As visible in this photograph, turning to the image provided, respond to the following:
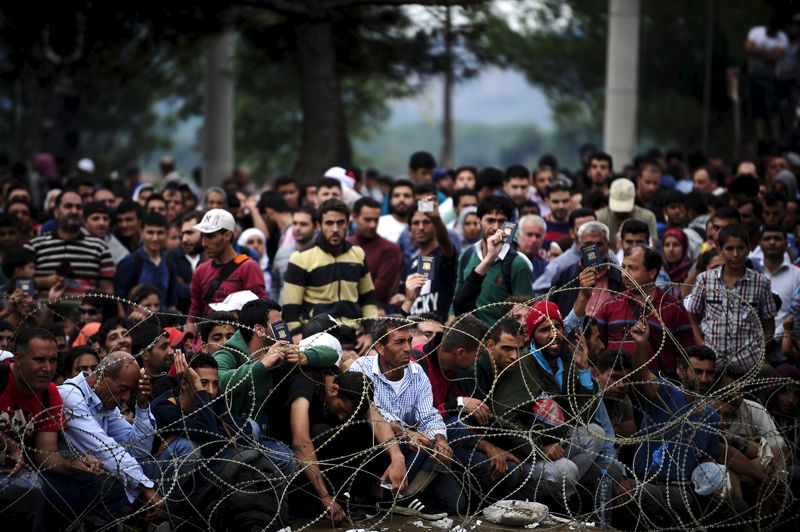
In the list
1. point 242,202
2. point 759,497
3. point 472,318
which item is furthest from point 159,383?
point 242,202

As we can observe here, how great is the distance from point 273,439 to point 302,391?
0.33 metres

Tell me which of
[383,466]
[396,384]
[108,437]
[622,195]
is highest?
[622,195]

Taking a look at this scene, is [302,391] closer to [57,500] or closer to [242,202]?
[57,500]

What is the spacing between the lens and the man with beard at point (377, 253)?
10250 millimetres

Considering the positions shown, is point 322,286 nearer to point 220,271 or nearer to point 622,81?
point 220,271

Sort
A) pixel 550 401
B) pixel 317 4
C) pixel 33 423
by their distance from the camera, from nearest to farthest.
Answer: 1. pixel 33 423
2. pixel 550 401
3. pixel 317 4

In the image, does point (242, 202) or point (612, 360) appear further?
point (242, 202)

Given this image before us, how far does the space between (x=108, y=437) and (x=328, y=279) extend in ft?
8.04

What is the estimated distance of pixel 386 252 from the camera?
406 inches

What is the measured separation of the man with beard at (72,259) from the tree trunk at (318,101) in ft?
23.9

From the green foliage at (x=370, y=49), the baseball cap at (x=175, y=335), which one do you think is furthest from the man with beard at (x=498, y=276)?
the green foliage at (x=370, y=49)

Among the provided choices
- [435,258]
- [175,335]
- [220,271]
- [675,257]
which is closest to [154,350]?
[175,335]

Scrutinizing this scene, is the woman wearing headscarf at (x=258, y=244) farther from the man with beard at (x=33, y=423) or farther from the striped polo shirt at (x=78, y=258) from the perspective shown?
the man with beard at (x=33, y=423)

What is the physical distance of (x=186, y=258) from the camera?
10.9 m
